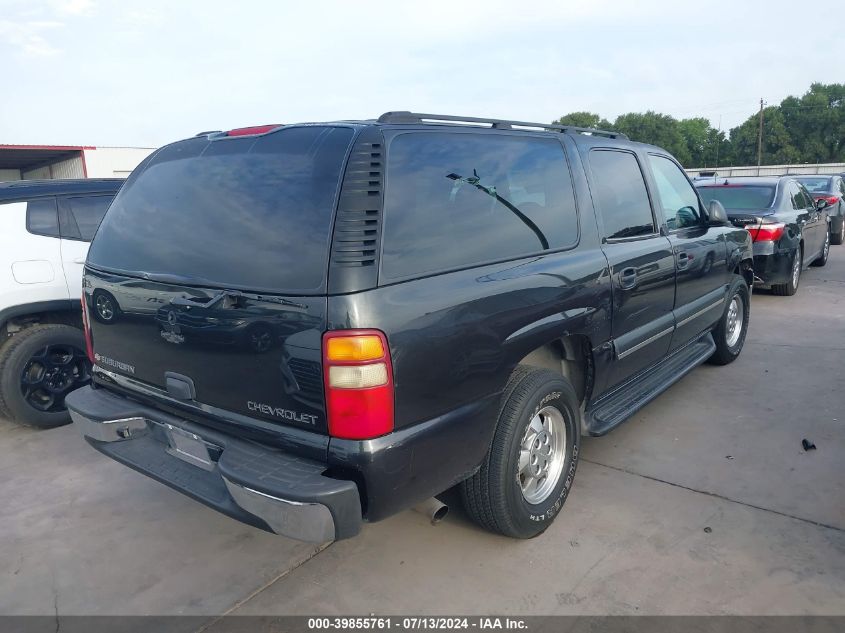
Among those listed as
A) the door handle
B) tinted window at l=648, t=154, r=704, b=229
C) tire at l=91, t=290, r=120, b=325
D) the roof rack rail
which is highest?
the roof rack rail

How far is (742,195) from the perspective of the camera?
8.31 metres

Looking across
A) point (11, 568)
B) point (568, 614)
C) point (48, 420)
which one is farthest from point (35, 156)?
point (568, 614)

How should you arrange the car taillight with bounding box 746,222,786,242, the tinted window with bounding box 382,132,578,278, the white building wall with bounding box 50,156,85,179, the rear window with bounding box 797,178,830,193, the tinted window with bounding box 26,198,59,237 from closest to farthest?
1. the tinted window with bounding box 382,132,578,278
2. the tinted window with bounding box 26,198,59,237
3. the car taillight with bounding box 746,222,786,242
4. the rear window with bounding box 797,178,830,193
5. the white building wall with bounding box 50,156,85,179

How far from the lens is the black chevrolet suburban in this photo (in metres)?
2.21

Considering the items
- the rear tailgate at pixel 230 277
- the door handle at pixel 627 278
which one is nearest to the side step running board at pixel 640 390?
the door handle at pixel 627 278

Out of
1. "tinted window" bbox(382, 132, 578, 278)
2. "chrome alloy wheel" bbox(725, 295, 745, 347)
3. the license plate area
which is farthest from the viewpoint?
"chrome alloy wheel" bbox(725, 295, 745, 347)

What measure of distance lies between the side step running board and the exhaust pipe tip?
3.07 ft

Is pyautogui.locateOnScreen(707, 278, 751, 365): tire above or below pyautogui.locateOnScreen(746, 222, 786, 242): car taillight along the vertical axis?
below

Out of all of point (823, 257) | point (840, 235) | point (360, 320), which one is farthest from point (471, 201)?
point (840, 235)

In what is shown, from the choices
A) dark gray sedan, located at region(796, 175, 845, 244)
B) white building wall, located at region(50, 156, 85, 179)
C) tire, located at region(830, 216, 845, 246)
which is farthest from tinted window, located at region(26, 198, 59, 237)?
white building wall, located at region(50, 156, 85, 179)

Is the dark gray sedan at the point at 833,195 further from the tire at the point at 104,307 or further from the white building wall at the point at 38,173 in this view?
the white building wall at the point at 38,173

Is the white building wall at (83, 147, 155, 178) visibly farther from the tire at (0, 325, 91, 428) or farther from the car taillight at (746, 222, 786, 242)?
the car taillight at (746, 222, 786, 242)

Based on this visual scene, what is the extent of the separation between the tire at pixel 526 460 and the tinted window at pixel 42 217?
369cm

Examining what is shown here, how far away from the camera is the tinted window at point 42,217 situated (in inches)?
180
